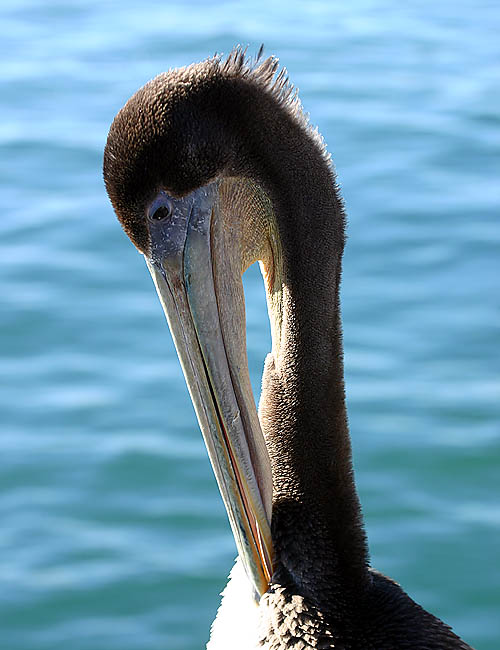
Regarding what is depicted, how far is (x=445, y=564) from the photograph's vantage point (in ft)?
15.9

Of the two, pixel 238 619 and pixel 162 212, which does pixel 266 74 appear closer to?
pixel 162 212

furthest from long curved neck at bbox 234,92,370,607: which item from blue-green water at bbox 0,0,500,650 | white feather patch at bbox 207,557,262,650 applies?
blue-green water at bbox 0,0,500,650

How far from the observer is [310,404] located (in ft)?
10.3


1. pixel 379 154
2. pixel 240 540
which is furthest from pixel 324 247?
pixel 379 154

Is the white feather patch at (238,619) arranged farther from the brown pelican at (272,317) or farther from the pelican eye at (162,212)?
the pelican eye at (162,212)

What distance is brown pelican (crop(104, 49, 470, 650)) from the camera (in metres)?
2.83

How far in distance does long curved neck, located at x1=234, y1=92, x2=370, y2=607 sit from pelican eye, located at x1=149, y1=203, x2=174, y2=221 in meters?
0.28

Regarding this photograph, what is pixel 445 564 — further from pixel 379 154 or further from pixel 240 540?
pixel 379 154

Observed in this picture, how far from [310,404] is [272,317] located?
0.86 ft

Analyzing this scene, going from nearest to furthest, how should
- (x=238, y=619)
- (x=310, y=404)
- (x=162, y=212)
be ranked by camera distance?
(x=162, y=212) < (x=310, y=404) < (x=238, y=619)

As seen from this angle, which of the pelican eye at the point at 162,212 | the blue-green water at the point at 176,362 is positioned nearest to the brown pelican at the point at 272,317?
the pelican eye at the point at 162,212

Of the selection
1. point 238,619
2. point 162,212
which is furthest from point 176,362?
point 162,212

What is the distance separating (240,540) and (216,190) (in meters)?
0.88

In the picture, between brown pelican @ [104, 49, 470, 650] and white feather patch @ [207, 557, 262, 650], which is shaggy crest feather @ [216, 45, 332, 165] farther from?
white feather patch @ [207, 557, 262, 650]
